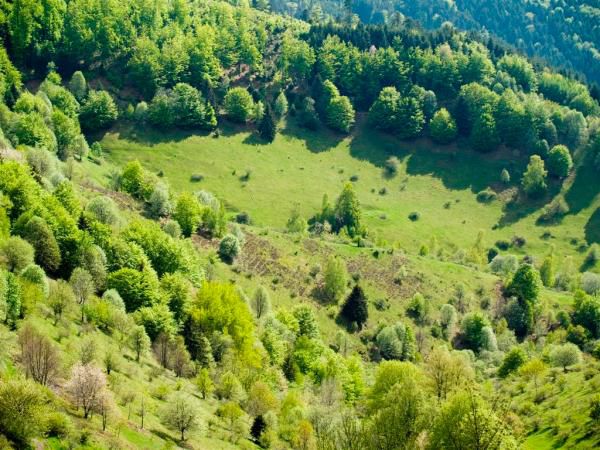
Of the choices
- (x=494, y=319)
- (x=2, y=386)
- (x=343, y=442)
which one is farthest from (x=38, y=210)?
(x=494, y=319)

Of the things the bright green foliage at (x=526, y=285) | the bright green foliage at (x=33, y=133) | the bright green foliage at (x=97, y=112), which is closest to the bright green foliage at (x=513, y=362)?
the bright green foliage at (x=526, y=285)

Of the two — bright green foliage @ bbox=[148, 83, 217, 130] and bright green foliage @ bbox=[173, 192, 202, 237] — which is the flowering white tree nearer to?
bright green foliage @ bbox=[173, 192, 202, 237]

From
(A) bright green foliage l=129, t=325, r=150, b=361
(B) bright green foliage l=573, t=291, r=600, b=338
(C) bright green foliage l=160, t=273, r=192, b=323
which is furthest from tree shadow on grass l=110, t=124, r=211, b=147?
(A) bright green foliage l=129, t=325, r=150, b=361

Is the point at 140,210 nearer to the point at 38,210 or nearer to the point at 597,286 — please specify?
the point at 38,210

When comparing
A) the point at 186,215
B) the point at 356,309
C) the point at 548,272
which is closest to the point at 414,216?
the point at 548,272

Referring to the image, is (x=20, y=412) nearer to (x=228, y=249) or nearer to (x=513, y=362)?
(x=513, y=362)
